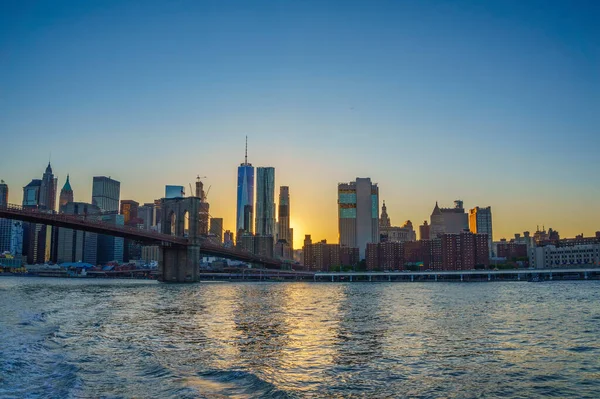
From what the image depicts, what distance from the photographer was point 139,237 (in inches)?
3684

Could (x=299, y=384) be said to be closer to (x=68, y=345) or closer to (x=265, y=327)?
(x=68, y=345)

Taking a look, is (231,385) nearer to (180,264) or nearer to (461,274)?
(180,264)

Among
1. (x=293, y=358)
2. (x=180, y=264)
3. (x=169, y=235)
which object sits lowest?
(x=293, y=358)

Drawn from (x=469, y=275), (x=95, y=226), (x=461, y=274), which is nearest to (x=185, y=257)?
(x=95, y=226)

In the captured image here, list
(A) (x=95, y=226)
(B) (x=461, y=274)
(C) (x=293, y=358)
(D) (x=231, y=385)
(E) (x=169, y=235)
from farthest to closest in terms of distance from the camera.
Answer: (B) (x=461, y=274)
(E) (x=169, y=235)
(A) (x=95, y=226)
(C) (x=293, y=358)
(D) (x=231, y=385)

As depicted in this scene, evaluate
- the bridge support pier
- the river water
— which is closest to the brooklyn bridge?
the bridge support pier

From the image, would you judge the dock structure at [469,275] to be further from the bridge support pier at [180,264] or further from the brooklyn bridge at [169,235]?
the bridge support pier at [180,264]

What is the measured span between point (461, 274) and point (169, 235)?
4019 inches

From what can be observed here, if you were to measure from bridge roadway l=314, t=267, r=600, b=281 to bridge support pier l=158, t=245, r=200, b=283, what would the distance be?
74.1m

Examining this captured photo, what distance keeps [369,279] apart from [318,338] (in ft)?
519

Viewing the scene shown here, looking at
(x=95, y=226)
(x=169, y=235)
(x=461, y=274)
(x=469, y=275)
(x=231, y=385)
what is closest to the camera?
(x=231, y=385)

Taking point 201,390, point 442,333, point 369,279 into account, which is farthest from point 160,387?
point 369,279

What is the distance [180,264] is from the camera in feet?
355

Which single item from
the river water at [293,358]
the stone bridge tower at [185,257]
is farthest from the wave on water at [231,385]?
the stone bridge tower at [185,257]
